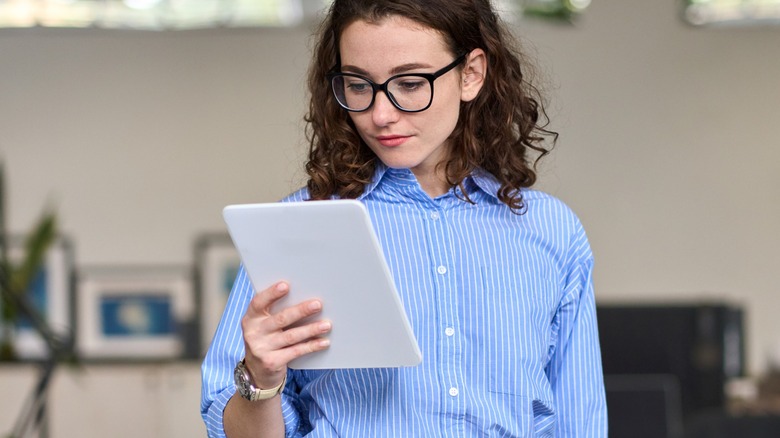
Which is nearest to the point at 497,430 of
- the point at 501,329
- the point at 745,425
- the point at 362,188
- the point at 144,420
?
the point at 501,329

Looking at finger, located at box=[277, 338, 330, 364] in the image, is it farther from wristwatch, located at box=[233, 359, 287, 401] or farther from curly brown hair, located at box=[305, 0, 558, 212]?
curly brown hair, located at box=[305, 0, 558, 212]

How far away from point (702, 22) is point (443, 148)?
3.64m

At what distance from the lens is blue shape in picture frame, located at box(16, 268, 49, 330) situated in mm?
4781

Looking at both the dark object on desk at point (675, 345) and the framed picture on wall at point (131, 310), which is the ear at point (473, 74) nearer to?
the dark object on desk at point (675, 345)

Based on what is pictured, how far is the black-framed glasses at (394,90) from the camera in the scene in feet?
4.13

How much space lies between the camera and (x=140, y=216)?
4.82m

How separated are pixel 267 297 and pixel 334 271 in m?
0.08

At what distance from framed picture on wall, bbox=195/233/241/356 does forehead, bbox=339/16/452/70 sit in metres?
3.56

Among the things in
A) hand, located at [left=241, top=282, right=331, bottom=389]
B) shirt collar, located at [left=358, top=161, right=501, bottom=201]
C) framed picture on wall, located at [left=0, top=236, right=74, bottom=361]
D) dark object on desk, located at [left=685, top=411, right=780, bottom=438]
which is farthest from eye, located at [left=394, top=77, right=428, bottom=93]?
framed picture on wall, located at [left=0, top=236, right=74, bottom=361]

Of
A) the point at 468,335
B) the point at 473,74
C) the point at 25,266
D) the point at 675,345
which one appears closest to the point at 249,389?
the point at 468,335

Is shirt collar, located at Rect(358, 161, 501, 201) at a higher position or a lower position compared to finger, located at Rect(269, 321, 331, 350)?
higher

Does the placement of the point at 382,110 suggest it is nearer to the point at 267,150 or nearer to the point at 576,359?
the point at 576,359

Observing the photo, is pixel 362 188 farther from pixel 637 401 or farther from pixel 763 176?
pixel 763 176

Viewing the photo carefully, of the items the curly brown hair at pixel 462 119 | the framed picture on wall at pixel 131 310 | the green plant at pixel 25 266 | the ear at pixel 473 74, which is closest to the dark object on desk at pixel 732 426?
the curly brown hair at pixel 462 119
